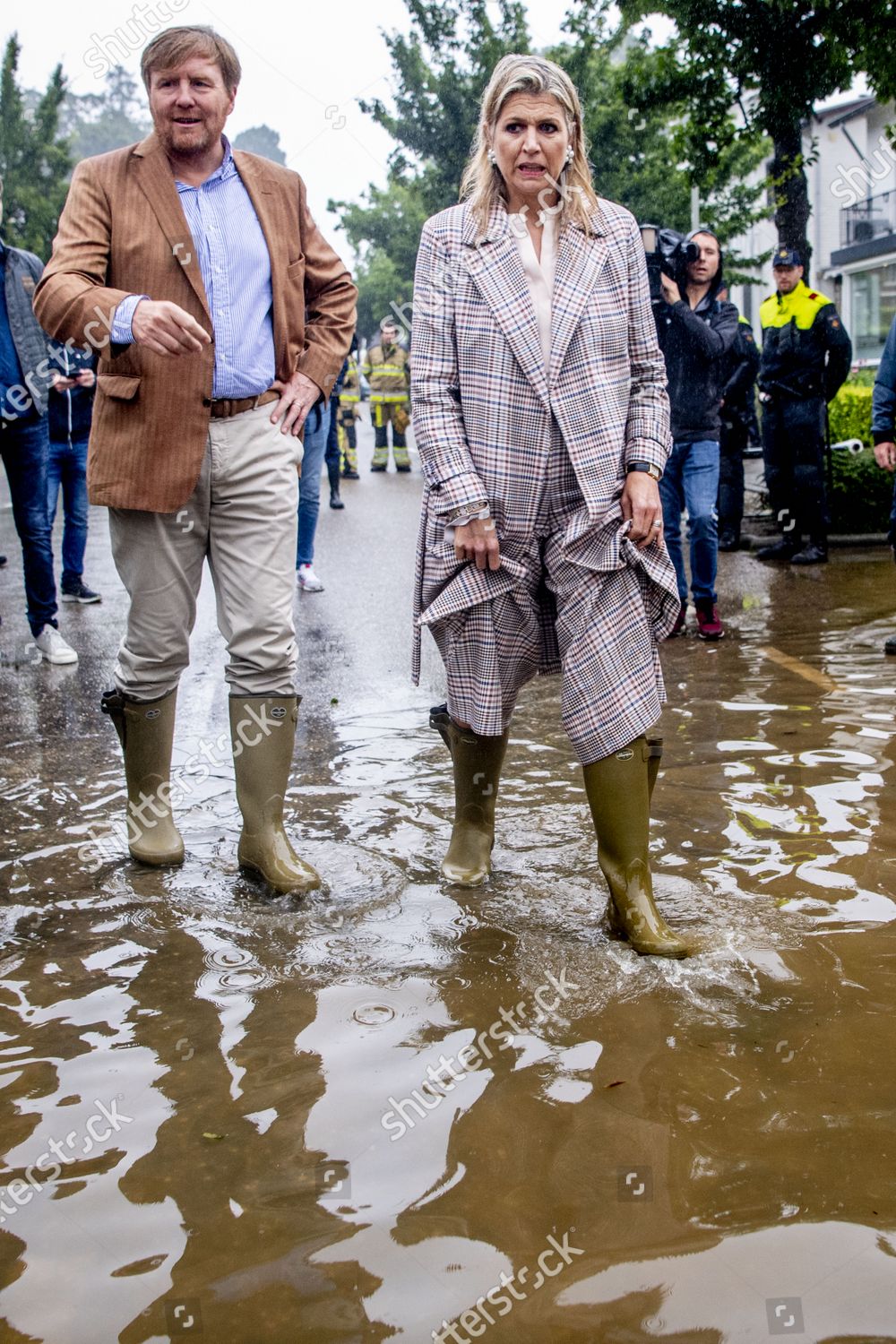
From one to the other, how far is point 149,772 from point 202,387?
3.76ft

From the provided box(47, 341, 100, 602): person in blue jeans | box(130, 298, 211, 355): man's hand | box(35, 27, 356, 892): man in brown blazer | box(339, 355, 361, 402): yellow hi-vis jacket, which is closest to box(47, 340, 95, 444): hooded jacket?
box(47, 341, 100, 602): person in blue jeans

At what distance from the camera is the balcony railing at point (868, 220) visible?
42188mm

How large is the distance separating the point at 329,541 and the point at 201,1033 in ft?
30.4

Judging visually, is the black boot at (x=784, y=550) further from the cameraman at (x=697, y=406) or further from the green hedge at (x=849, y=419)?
the cameraman at (x=697, y=406)

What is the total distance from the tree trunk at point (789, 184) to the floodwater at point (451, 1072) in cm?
860

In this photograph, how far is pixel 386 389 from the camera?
18.7 metres

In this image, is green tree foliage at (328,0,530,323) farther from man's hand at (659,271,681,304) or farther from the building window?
man's hand at (659,271,681,304)

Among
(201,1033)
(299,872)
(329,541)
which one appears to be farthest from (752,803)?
(329,541)

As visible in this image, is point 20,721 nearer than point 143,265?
No

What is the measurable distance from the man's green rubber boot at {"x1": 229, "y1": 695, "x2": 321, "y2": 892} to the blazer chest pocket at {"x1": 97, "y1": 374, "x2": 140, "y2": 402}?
85 cm

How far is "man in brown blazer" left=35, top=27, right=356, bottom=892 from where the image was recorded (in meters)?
3.62

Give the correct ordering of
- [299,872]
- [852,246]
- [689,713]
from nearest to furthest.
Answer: [299,872], [689,713], [852,246]

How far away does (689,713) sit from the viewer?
5629 mm

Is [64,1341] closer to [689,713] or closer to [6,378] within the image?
[689,713]
